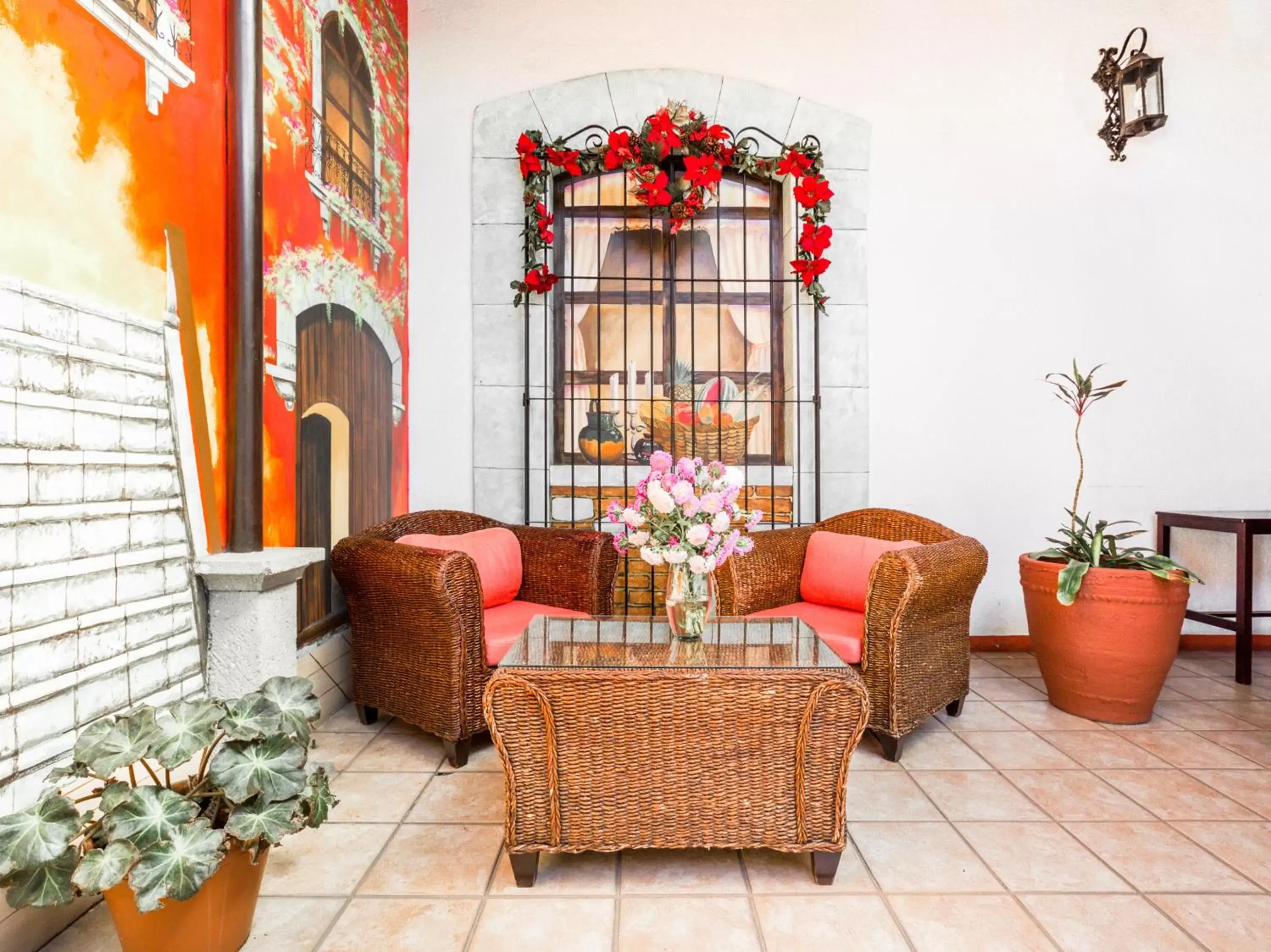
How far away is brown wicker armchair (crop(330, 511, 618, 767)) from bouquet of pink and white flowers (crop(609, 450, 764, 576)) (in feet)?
2.21

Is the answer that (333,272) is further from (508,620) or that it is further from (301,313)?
(508,620)

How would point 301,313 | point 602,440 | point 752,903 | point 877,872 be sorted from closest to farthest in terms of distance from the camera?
point 752,903 < point 877,872 < point 301,313 < point 602,440

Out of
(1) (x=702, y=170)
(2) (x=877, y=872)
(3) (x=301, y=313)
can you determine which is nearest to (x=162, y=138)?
(3) (x=301, y=313)

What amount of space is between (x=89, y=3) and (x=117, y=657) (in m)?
1.44

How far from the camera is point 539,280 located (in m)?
3.48

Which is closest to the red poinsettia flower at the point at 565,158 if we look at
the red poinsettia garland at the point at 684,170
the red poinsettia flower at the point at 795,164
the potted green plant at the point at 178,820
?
the red poinsettia garland at the point at 684,170

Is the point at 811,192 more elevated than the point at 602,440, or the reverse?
the point at 811,192

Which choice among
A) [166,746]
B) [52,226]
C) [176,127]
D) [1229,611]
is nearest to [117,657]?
[166,746]

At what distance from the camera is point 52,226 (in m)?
1.44

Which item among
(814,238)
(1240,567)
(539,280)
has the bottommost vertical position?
(1240,567)

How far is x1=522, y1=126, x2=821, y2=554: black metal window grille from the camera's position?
3.71 m

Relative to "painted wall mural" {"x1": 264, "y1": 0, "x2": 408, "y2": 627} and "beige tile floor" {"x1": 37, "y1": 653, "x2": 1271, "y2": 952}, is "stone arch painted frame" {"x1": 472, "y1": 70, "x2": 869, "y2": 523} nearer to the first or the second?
"painted wall mural" {"x1": 264, "y1": 0, "x2": 408, "y2": 627}

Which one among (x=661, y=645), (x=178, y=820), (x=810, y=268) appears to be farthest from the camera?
(x=810, y=268)

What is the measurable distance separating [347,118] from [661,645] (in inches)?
99.6
